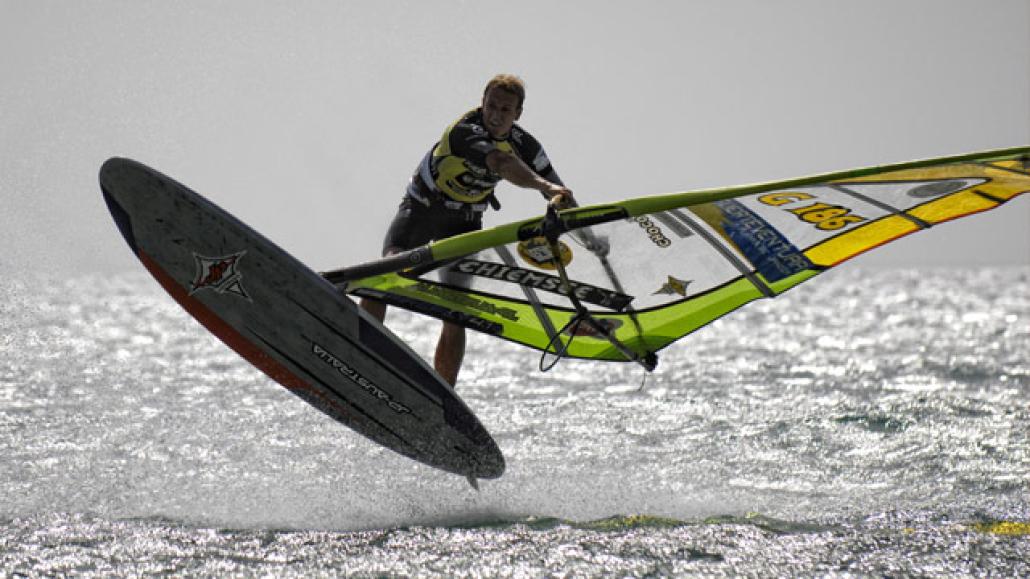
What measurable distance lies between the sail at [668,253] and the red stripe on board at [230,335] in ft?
1.87

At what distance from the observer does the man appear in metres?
4.99

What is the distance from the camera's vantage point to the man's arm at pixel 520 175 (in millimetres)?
4836

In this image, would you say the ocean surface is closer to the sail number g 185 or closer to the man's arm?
the sail number g 185

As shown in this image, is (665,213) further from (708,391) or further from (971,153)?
(708,391)

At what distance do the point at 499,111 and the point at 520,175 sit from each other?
16.2 inches

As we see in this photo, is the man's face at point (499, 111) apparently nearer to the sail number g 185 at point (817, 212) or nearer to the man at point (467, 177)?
the man at point (467, 177)

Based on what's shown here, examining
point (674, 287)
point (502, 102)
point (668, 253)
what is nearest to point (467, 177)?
point (502, 102)

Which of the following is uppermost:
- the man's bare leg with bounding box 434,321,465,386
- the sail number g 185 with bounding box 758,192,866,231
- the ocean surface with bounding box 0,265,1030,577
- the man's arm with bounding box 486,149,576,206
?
the man's arm with bounding box 486,149,576,206

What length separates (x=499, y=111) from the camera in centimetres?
509

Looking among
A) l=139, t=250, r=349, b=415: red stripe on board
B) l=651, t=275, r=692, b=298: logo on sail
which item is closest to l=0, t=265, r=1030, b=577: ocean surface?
l=139, t=250, r=349, b=415: red stripe on board

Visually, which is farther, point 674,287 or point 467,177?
→ point 674,287

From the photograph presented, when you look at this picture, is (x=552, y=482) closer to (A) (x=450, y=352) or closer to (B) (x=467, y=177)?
(A) (x=450, y=352)

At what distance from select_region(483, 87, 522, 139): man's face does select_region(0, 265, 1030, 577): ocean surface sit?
6.46 feet

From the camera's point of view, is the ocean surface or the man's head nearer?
the ocean surface
